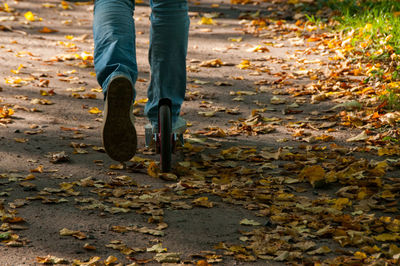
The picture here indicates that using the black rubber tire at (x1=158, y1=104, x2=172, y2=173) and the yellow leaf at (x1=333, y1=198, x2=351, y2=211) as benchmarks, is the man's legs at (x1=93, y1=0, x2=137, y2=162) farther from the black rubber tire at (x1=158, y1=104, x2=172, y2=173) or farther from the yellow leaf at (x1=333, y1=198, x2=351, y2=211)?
the yellow leaf at (x1=333, y1=198, x2=351, y2=211)

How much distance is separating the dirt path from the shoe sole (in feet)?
0.91

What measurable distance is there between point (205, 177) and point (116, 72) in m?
0.91

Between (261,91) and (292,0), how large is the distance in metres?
4.67

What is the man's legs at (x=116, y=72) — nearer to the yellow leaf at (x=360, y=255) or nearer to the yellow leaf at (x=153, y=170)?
the yellow leaf at (x=153, y=170)

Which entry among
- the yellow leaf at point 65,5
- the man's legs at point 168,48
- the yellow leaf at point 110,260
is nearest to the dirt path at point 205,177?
the yellow leaf at point 110,260

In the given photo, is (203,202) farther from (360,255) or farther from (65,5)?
(65,5)

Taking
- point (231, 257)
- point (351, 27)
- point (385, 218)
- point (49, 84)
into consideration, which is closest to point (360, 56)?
point (351, 27)

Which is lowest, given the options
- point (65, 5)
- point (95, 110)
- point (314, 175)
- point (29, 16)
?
point (314, 175)

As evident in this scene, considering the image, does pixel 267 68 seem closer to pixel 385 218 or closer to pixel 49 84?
pixel 49 84

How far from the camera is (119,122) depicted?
122 inches

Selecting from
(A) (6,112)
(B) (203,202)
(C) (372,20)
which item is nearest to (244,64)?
(C) (372,20)

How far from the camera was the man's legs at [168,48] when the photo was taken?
10.7 feet

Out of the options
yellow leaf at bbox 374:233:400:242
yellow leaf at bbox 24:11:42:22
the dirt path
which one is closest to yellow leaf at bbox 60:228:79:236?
the dirt path

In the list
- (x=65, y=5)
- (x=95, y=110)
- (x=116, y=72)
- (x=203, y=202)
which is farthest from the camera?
(x=65, y=5)
